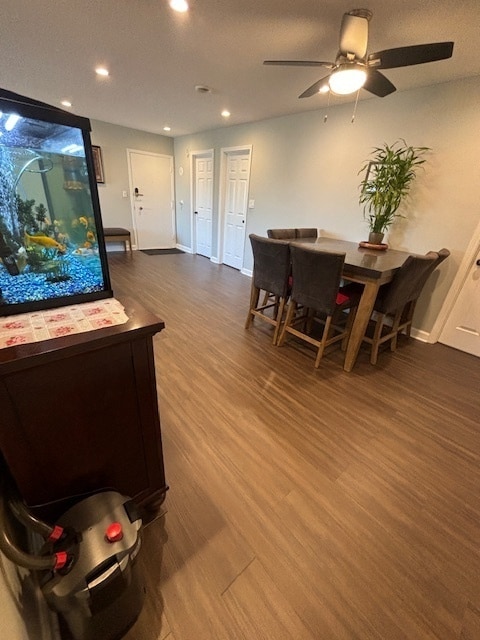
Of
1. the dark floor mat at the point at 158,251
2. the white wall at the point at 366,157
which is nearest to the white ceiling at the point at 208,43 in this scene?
the white wall at the point at 366,157

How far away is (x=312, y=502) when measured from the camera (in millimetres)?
1296

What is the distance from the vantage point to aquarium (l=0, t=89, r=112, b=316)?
719 millimetres

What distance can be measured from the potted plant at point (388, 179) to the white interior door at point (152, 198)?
4.63m

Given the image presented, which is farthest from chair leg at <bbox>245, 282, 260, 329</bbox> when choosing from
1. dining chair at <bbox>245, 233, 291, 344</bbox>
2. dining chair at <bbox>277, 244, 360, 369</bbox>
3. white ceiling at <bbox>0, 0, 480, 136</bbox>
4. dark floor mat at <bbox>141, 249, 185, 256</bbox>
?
dark floor mat at <bbox>141, 249, 185, 256</bbox>

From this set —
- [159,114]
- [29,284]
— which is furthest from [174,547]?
[159,114]

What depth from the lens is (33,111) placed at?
71 centimetres

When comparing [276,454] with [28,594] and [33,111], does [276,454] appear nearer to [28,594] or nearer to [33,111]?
[28,594]

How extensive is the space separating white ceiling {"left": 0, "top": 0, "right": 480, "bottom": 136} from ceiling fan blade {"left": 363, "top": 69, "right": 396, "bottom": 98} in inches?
9.6

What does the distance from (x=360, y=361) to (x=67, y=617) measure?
7.85ft

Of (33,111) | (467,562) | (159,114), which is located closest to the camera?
(33,111)

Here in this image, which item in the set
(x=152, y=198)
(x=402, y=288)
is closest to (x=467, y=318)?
(x=402, y=288)

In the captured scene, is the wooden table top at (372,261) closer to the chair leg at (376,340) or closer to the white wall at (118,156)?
the chair leg at (376,340)

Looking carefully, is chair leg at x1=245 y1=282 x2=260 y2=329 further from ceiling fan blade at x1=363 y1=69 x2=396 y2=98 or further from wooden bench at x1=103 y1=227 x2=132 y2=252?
wooden bench at x1=103 y1=227 x2=132 y2=252

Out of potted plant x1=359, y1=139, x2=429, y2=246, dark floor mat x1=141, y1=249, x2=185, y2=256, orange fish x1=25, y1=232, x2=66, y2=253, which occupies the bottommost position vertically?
dark floor mat x1=141, y1=249, x2=185, y2=256
